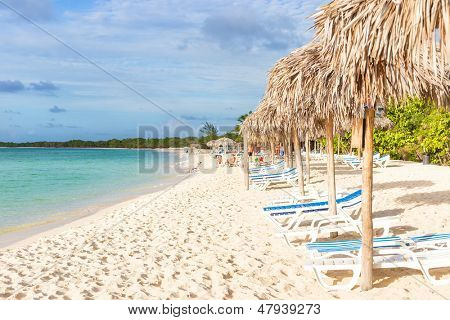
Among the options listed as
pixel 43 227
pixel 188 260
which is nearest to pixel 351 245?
pixel 188 260

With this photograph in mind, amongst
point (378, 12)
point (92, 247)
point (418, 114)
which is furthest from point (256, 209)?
point (418, 114)

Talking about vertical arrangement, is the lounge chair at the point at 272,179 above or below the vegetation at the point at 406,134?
below

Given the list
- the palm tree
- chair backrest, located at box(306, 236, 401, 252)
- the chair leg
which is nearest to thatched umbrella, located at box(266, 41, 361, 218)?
chair backrest, located at box(306, 236, 401, 252)

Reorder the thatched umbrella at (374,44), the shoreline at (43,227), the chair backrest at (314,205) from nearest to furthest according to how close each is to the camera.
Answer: the thatched umbrella at (374,44), the chair backrest at (314,205), the shoreline at (43,227)

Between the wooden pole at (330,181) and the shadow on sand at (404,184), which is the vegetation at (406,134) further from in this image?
the wooden pole at (330,181)

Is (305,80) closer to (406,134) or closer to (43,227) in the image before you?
(43,227)

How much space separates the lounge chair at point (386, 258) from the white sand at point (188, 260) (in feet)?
0.54

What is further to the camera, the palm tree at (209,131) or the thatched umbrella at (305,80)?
the palm tree at (209,131)

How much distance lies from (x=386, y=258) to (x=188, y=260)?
2312 mm

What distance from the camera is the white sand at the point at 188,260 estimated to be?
4105 millimetres

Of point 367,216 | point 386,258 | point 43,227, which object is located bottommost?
point 43,227

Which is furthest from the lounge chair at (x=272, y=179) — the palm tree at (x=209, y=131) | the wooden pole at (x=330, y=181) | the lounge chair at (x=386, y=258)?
the palm tree at (x=209, y=131)

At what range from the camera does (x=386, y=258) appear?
4.27 meters

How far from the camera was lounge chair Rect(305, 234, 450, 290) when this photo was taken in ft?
13.4
